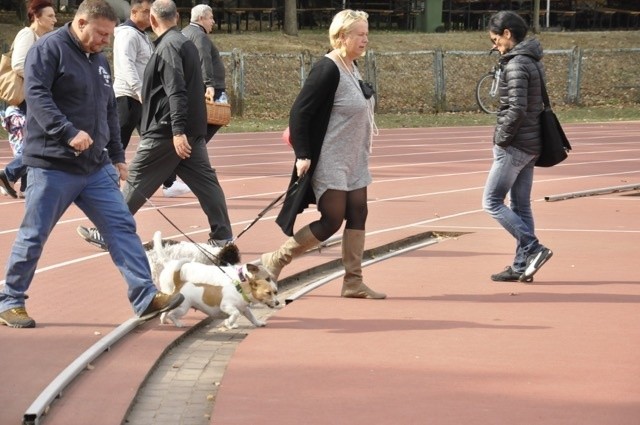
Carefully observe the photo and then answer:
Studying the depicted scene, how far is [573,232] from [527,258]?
10.2 feet

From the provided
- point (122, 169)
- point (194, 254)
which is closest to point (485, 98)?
point (194, 254)

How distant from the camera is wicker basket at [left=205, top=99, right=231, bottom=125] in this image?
43.7 feet

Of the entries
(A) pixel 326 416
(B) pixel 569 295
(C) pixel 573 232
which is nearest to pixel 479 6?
(C) pixel 573 232

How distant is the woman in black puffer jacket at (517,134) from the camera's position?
10320 millimetres

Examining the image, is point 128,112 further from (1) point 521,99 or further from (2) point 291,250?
(1) point 521,99

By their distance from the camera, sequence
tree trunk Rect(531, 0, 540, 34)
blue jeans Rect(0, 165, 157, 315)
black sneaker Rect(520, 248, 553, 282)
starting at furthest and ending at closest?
tree trunk Rect(531, 0, 540, 34) < black sneaker Rect(520, 248, 553, 282) < blue jeans Rect(0, 165, 157, 315)

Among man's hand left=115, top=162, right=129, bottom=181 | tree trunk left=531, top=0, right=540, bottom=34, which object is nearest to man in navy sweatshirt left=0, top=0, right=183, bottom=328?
man's hand left=115, top=162, right=129, bottom=181

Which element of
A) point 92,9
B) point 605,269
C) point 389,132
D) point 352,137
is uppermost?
point 92,9

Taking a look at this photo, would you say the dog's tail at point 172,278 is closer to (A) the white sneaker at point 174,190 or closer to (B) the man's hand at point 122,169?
(B) the man's hand at point 122,169

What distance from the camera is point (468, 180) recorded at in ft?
63.5

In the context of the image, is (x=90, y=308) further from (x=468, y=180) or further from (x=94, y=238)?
(x=468, y=180)

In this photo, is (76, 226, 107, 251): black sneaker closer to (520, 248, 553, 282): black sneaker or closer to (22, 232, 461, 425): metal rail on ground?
(22, 232, 461, 425): metal rail on ground

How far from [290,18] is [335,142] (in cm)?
4038

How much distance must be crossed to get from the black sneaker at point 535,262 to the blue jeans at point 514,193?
5 cm
